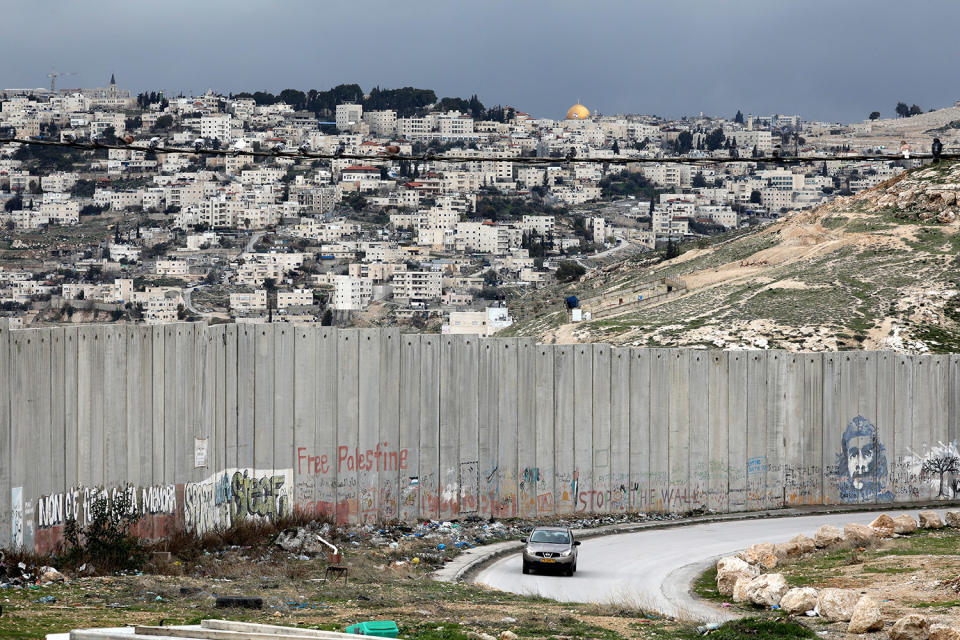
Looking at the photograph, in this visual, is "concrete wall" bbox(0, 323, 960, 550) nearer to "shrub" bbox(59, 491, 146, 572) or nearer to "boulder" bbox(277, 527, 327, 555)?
"shrub" bbox(59, 491, 146, 572)

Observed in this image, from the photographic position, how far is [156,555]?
20078 mm

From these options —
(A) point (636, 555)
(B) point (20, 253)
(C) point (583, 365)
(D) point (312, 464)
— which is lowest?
(A) point (636, 555)

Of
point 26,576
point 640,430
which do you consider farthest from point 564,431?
point 26,576

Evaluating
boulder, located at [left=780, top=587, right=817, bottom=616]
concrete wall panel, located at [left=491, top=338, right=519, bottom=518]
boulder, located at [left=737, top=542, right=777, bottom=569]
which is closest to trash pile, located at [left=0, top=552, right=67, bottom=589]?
boulder, located at [left=780, top=587, right=817, bottom=616]

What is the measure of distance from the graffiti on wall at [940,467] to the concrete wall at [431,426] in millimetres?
54

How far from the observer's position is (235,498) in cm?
2269

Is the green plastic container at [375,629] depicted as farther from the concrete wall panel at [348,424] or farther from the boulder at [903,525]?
the boulder at [903,525]

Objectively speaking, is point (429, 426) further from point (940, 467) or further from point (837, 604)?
point (940, 467)

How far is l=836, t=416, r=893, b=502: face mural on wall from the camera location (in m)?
29.7

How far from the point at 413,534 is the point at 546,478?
3.80 meters

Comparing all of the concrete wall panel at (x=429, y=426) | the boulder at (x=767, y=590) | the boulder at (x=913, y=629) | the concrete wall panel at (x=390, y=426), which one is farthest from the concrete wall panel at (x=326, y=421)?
the boulder at (x=913, y=629)

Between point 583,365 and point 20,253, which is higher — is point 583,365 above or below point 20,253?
below

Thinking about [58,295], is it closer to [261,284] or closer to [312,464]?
[261,284]

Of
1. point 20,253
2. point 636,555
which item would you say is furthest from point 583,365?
point 20,253
